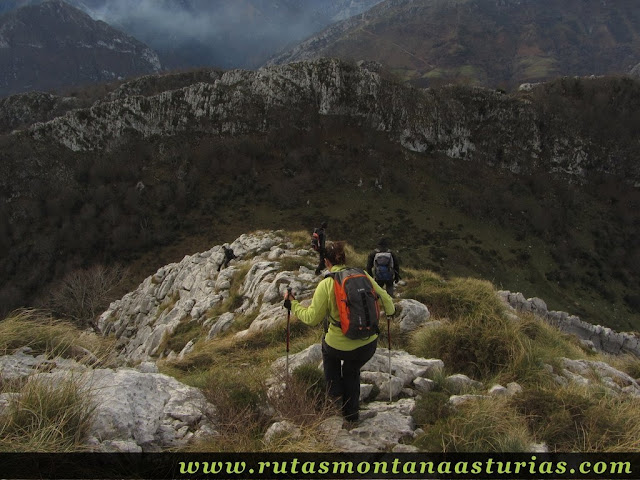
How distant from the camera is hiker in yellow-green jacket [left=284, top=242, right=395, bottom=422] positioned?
4348mm

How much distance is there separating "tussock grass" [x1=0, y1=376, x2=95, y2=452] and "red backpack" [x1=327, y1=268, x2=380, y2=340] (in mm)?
2855

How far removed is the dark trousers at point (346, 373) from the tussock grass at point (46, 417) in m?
2.69

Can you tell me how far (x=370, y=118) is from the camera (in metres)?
87.9

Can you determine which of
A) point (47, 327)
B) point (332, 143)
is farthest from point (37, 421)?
point (332, 143)

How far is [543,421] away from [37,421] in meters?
5.50

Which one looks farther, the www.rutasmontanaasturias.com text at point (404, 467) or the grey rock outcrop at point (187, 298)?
the grey rock outcrop at point (187, 298)

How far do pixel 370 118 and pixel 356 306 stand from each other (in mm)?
90398

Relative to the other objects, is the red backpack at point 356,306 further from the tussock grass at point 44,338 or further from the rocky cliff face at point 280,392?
the tussock grass at point 44,338

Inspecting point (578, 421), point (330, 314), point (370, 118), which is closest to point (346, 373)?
point (330, 314)

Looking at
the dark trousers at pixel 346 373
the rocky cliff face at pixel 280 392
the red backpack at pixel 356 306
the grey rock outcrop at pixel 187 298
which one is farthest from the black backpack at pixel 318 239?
the red backpack at pixel 356 306

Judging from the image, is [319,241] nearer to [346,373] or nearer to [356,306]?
[346,373]

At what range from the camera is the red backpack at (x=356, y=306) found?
408cm

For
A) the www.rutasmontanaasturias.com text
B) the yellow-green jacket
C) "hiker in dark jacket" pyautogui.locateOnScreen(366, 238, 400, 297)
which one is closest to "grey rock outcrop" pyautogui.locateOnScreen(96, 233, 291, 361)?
"hiker in dark jacket" pyautogui.locateOnScreen(366, 238, 400, 297)

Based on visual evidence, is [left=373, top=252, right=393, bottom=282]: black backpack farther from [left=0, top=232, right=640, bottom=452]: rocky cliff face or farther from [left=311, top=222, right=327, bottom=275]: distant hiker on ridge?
[left=311, top=222, right=327, bottom=275]: distant hiker on ridge
